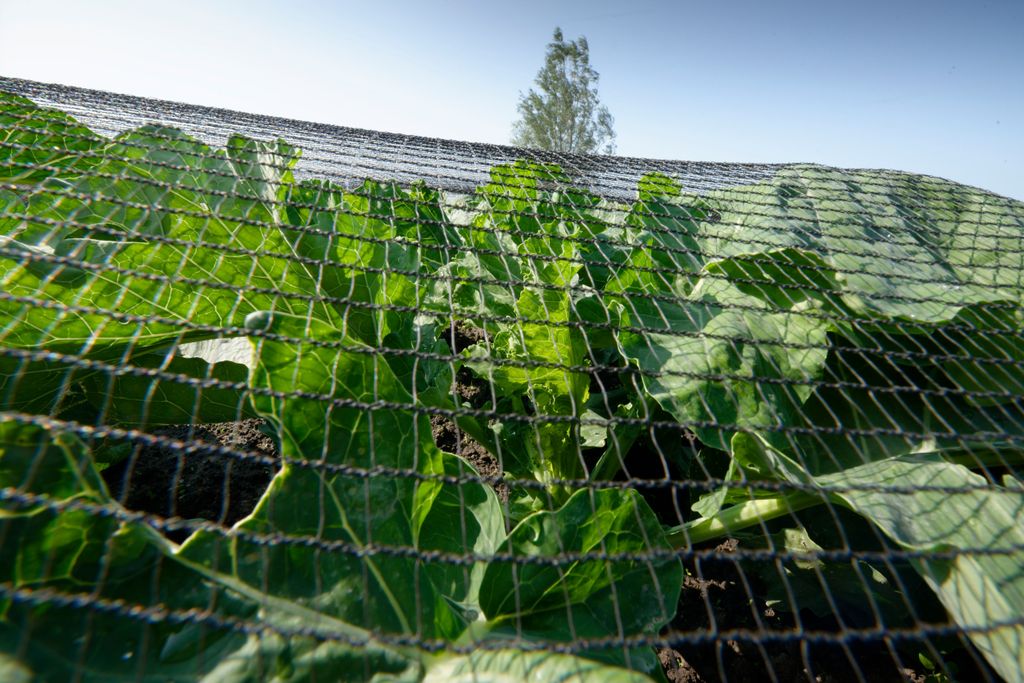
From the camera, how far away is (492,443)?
137cm

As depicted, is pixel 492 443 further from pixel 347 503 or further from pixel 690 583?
pixel 347 503

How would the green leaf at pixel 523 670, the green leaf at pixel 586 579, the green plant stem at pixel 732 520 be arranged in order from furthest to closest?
the green plant stem at pixel 732 520 → the green leaf at pixel 586 579 → the green leaf at pixel 523 670

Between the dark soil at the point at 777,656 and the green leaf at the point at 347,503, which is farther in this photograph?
the dark soil at the point at 777,656

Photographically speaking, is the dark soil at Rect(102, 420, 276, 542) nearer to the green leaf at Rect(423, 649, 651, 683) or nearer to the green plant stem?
the green leaf at Rect(423, 649, 651, 683)

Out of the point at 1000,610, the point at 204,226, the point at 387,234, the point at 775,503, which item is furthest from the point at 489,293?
the point at 1000,610

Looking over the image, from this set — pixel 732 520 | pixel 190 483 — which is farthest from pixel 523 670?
pixel 190 483

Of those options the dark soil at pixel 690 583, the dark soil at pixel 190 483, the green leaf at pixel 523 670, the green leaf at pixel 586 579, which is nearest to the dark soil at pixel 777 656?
the dark soil at pixel 690 583

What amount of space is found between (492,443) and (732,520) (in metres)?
0.64

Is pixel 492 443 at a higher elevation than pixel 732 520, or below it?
below

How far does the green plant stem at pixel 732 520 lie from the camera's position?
2.78 ft

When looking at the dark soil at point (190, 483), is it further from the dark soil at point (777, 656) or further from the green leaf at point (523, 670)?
the dark soil at point (777, 656)

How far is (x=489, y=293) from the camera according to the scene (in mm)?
1245

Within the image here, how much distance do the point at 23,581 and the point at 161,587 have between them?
0.12m

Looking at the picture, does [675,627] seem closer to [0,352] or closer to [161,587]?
[161,587]
